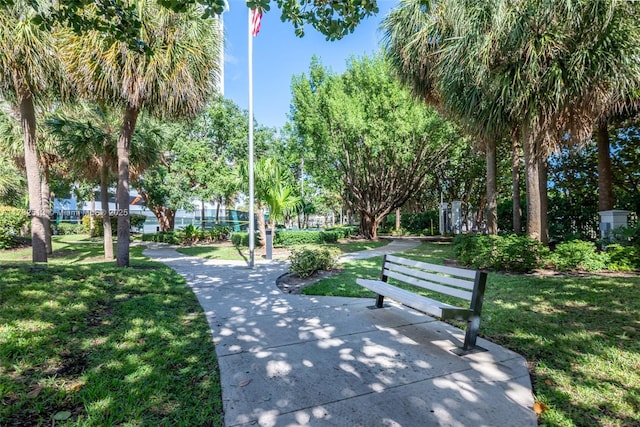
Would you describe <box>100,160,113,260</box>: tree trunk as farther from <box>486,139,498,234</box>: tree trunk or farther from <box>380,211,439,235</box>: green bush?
<box>380,211,439,235</box>: green bush

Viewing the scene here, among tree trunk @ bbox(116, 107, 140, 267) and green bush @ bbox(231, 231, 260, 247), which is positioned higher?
tree trunk @ bbox(116, 107, 140, 267)

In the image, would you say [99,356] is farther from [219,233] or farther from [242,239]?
[219,233]

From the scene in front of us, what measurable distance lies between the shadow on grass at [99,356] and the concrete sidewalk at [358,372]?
0.29m

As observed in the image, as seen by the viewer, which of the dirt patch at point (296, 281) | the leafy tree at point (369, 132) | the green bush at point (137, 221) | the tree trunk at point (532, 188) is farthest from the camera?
the green bush at point (137, 221)

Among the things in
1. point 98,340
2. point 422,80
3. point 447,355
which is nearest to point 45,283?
point 98,340

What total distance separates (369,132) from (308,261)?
9.91 metres

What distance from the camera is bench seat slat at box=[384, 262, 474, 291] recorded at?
3577 mm

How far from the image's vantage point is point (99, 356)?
10.5ft

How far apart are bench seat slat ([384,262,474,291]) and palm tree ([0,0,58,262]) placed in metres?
7.49

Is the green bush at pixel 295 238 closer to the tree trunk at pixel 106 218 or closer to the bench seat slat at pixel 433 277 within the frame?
the tree trunk at pixel 106 218

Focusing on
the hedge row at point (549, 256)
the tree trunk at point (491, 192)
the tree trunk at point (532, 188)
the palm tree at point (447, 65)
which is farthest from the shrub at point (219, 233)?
the tree trunk at point (532, 188)

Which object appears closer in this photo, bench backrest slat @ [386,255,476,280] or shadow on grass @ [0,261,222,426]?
shadow on grass @ [0,261,222,426]

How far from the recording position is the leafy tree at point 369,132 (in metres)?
15.1

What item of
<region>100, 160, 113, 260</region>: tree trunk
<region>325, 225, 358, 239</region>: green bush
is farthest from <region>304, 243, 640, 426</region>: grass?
<region>325, 225, 358, 239</region>: green bush
